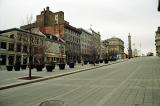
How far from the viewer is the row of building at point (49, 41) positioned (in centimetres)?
5272

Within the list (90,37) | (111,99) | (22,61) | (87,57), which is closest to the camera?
(111,99)

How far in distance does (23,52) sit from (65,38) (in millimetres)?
23637

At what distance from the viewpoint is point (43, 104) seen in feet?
31.3

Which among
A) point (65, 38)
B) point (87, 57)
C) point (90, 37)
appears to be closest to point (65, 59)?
point (65, 38)

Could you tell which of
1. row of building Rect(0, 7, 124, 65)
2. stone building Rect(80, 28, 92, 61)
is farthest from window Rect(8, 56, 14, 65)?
stone building Rect(80, 28, 92, 61)

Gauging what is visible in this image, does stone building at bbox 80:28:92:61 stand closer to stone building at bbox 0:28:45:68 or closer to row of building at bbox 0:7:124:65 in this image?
row of building at bbox 0:7:124:65

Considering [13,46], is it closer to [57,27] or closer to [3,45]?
[3,45]

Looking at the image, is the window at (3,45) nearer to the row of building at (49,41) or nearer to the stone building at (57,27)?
the row of building at (49,41)

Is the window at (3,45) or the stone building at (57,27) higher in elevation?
the stone building at (57,27)

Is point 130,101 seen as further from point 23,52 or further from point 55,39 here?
point 55,39

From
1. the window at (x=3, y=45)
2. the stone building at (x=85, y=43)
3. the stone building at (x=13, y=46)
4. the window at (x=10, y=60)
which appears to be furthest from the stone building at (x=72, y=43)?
the window at (x=3, y=45)

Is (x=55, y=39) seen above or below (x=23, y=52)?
above

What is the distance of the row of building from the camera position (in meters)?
52.7

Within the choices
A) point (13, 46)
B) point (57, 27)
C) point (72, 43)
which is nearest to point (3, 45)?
point (13, 46)
